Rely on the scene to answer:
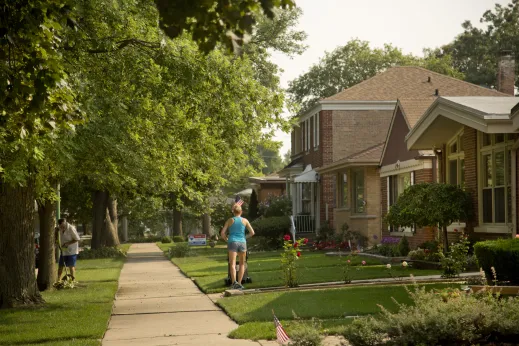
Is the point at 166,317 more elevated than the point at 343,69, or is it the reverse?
the point at 343,69

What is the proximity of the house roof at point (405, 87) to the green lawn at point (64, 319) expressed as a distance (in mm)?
19910

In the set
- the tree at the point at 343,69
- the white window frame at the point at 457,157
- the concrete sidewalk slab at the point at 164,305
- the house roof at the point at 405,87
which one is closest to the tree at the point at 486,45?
the tree at the point at 343,69

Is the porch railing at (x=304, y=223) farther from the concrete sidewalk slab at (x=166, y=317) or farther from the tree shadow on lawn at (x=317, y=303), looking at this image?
the tree shadow on lawn at (x=317, y=303)

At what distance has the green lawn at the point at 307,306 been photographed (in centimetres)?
1201

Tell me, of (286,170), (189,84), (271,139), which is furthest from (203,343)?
(286,170)

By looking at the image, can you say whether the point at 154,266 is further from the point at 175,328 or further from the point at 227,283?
the point at 175,328

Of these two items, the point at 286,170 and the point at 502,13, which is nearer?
the point at 286,170

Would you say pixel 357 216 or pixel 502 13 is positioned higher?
pixel 502 13

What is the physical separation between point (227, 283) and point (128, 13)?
22.3ft

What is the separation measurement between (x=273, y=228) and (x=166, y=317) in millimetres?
24842

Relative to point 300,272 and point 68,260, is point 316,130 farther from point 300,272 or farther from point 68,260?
point 68,260

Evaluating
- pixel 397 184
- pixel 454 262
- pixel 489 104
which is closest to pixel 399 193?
pixel 397 184

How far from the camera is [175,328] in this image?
13.0 metres

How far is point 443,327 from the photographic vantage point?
28.4 ft
